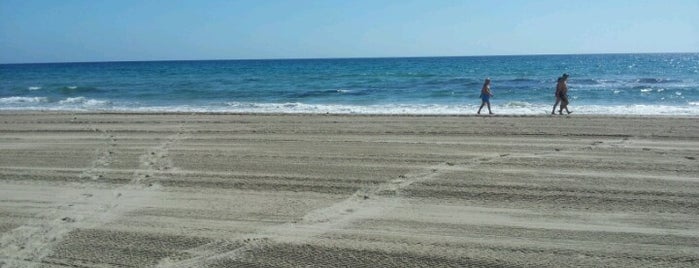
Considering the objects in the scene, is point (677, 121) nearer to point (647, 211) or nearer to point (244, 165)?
point (647, 211)

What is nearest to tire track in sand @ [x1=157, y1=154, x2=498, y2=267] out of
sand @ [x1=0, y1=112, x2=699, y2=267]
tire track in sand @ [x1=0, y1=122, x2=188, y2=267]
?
sand @ [x1=0, y1=112, x2=699, y2=267]

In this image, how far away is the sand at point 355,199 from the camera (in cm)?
451

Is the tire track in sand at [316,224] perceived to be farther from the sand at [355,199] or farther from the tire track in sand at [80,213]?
the tire track in sand at [80,213]

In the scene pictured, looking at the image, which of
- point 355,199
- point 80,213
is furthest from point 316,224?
point 80,213

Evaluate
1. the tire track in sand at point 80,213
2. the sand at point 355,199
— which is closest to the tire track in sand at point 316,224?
the sand at point 355,199

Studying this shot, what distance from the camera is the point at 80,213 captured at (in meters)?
5.60

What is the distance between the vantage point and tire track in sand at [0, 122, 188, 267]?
458 cm

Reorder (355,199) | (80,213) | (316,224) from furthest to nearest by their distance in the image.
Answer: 1. (355,199)
2. (80,213)
3. (316,224)

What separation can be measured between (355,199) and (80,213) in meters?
2.99

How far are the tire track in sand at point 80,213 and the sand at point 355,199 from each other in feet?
0.07

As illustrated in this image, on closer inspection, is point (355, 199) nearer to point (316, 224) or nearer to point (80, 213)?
point (316, 224)

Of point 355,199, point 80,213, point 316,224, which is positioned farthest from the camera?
point 355,199

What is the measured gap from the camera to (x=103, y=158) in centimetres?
Answer: 851

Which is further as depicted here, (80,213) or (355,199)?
(355,199)
